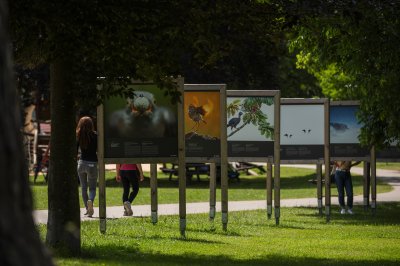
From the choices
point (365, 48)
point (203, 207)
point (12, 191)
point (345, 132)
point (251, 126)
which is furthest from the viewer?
point (203, 207)

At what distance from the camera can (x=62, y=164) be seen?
11.9 meters

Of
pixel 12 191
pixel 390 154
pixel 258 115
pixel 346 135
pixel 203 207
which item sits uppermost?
pixel 258 115

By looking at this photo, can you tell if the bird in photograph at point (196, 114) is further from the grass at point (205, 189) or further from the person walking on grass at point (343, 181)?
the grass at point (205, 189)

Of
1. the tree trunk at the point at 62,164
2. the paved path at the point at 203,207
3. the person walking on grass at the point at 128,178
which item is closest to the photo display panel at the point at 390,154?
the paved path at the point at 203,207

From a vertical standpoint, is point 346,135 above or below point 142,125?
below

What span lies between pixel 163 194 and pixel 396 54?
13908 mm

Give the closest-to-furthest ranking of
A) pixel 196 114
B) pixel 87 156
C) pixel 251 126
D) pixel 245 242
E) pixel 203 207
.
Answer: pixel 245 242 < pixel 196 114 < pixel 251 126 < pixel 87 156 < pixel 203 207

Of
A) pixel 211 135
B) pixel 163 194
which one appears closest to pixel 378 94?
pixel 211 135

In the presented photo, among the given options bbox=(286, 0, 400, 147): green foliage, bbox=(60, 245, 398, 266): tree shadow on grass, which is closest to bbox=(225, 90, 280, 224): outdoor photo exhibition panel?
bbox=(286, 0, 400, 147): green foliage

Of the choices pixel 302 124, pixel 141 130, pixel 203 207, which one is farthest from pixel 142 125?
pixel 203 207

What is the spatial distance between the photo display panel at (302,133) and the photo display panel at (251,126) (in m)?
2.37

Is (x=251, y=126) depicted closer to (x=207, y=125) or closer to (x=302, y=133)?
(x=207, y=125)

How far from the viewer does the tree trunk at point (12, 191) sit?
142 inches

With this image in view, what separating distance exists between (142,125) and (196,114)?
2084mm
